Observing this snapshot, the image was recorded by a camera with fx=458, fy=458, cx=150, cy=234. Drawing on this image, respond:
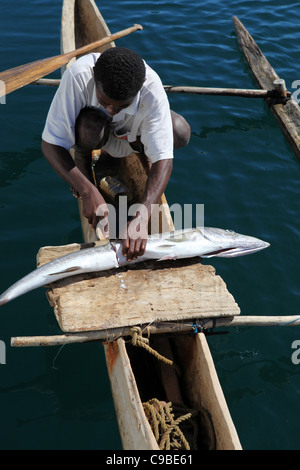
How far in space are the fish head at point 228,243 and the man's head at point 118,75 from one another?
1.34 meters

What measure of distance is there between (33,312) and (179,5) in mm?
8896

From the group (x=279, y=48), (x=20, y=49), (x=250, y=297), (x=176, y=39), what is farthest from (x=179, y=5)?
(x=250, y=297)

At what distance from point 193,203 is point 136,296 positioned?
2642 mm

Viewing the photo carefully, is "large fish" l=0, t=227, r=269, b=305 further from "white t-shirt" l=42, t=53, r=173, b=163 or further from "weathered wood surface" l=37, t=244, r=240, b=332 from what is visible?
"white t-shirt" l=42, t=53, r=173, b=163

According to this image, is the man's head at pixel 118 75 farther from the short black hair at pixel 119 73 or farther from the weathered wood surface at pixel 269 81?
the weathered wood surface at pixel 269 81

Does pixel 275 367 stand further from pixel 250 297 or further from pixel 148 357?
pixel 148 357

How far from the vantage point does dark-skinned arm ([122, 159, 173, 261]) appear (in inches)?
145

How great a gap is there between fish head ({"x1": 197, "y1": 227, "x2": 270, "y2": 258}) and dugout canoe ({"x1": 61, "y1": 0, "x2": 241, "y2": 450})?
40cm

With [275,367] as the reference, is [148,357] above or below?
above

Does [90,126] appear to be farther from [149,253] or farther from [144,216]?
[149,253]

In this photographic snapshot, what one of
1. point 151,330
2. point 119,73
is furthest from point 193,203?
point 151,330

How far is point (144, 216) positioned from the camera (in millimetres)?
3854

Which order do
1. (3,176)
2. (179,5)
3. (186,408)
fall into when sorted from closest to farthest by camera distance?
(186,408)
(3,176)
(179,5)

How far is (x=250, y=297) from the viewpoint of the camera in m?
4.88
